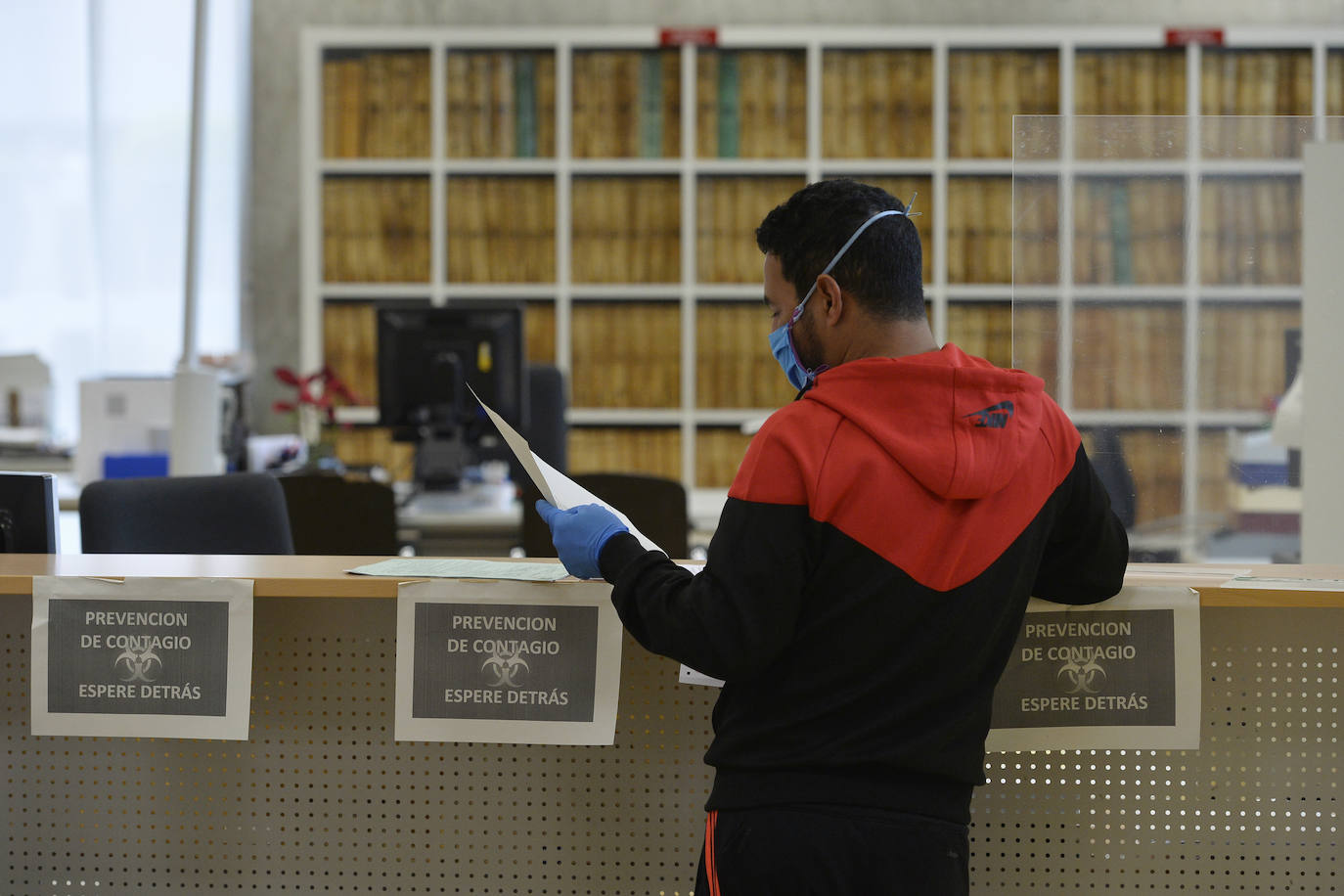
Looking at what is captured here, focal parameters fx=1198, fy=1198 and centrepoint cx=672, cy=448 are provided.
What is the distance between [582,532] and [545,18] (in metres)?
4.08

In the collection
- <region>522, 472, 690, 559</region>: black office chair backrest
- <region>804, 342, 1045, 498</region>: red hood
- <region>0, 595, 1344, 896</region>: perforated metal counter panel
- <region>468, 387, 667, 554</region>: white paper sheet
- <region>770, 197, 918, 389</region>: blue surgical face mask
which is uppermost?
<region>770, 197, 918, 389</region>: blue surgical face mask

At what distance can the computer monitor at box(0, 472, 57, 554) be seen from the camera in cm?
158

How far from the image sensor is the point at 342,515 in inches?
116

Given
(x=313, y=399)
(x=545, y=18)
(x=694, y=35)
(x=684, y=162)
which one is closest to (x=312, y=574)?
(x=313, y=399)

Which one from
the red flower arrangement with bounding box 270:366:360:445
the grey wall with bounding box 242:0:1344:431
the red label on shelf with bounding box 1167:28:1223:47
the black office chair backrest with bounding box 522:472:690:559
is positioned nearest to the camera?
the black office chair backrest with bounding box 522:472:690:559

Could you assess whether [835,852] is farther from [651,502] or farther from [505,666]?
[651,502]

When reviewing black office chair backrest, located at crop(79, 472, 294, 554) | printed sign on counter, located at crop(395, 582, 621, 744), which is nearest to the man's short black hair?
printed sign on counter, located at crop(395, 582, 621, 744)

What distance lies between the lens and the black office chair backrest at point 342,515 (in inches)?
115

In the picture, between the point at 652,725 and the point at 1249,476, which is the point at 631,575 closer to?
the point at 652,725

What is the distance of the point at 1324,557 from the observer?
2.04 meters

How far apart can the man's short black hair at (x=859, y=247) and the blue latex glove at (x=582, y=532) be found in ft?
0.96

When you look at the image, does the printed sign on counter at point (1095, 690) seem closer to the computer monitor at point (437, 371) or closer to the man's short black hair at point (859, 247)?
the man's short black hair at point (859, 247)

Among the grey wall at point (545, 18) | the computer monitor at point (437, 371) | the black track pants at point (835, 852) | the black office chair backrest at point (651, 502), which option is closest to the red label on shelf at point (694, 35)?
the grey wall at point (545, 18)

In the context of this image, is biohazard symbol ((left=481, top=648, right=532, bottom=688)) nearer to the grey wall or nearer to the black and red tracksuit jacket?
the black and red tracksuit jacket
